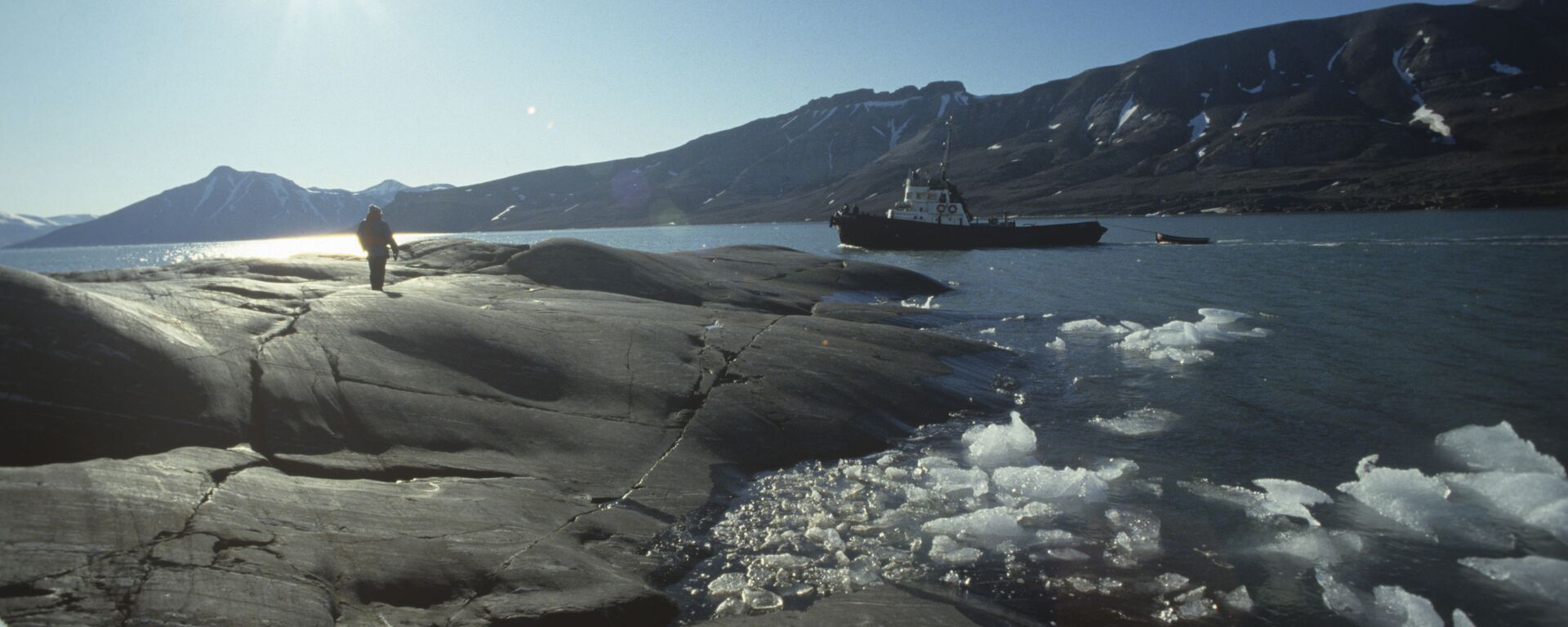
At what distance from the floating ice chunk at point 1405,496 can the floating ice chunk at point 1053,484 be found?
10.1 feet

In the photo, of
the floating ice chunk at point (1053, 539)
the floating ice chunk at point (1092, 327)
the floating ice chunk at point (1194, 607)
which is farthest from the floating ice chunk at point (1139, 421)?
the floating ice chunk at point (1092, 327)

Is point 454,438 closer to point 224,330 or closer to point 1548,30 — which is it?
point 224,330

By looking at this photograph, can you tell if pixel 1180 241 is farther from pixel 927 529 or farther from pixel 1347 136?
pixel 1347 136

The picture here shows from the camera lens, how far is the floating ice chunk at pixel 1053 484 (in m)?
9.67

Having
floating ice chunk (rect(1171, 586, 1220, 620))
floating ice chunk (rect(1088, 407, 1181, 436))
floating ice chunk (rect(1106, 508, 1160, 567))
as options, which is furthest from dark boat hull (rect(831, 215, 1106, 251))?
floating ice chunk (rect(1171, 586, 1220, 620))

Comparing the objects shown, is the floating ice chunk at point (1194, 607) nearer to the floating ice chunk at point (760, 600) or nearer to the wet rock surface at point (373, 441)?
the wet rock surface at point (373, 441)

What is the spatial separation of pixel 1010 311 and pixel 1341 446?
1536 cm

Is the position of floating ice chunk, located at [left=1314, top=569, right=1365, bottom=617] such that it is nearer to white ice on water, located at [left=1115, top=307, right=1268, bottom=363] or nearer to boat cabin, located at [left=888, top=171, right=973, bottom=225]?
white ice on water, located at [left=1115, top=307, right=1268, bottom=363]

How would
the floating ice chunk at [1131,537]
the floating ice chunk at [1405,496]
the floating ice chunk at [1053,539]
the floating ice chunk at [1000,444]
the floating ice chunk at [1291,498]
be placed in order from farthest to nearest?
the floating ice chunk at [1000,444] → the floating ice chunk at [1291,498] → the floating ice chunk at [1405,496] → the floating ice chunk at [1053,539] → the floating ice chunk at [1131,537]

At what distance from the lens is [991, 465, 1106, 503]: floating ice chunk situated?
9672 millimetres

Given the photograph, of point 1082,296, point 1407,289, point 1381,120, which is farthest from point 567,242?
point 1381,120

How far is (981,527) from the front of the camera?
8.62 meters

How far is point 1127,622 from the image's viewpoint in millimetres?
6773

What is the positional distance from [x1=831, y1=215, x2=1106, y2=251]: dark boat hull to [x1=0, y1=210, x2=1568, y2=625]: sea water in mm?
A: 43488
